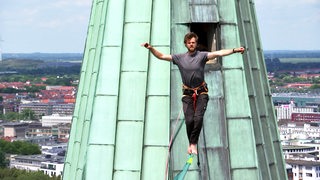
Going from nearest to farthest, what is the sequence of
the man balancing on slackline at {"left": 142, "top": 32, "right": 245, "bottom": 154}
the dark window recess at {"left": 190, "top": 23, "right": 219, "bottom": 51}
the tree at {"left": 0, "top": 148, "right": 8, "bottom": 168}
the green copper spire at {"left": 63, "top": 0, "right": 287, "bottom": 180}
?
the man balancing on slackline at {"left": 142, "top": 32, "right": 245, "bottom": 154} → the green copper spire at {"left": 63, "top": 0, "right": 287, "bottom": 180} → the dark window recess at {"left": 190, "top": 23, "right": 219, "bottom": 51} → the tree at {"left": 0, "top": 148, "right": 8, "bottom": 168}

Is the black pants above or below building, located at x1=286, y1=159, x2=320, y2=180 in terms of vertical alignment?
below

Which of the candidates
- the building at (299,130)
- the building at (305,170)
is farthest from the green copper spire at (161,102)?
the building at (299,130)

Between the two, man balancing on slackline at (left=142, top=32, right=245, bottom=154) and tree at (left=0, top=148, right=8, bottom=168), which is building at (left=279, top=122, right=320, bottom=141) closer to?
tree at (left=0, top=148, right=8, bottom=168)

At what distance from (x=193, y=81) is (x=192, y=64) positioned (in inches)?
6.0

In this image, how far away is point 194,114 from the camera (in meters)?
7.38

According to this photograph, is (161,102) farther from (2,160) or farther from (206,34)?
(2,160)

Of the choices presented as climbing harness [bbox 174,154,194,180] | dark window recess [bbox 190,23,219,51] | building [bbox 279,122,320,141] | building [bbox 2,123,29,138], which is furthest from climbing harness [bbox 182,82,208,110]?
building [bbox 2,123,29,138]

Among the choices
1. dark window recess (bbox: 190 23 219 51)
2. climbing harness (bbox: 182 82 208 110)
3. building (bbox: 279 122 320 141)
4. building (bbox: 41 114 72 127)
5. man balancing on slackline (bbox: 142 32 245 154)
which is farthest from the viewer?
building (bbox: 41 114 72 127)

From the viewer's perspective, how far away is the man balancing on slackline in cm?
718

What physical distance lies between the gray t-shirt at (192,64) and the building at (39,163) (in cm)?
12102

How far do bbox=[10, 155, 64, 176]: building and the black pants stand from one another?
4756 inches

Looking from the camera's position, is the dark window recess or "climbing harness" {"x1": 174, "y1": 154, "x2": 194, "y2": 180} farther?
the dark window recess

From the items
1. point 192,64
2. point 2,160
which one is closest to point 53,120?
point 2,160

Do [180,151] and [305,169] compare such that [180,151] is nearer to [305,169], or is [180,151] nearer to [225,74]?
[225,74]
